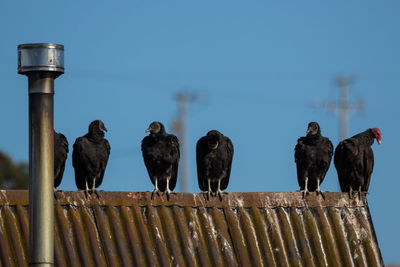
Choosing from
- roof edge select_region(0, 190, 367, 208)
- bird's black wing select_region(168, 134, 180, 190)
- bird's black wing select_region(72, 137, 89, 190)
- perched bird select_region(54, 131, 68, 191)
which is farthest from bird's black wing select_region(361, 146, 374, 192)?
perched bird select_region(54, 131, 68, 191)

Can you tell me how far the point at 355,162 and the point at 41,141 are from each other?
583 cm

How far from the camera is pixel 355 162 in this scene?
11.6 meters

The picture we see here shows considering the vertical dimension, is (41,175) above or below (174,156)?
below

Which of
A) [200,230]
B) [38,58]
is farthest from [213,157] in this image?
[38,58]

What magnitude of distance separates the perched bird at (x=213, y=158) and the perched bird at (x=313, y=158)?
0.80m

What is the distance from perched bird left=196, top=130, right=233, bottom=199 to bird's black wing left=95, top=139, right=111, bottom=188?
3.28 feet

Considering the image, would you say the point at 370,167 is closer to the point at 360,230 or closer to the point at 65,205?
the point at 360,230

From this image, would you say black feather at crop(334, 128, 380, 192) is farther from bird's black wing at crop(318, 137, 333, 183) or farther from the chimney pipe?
the chimney pipe

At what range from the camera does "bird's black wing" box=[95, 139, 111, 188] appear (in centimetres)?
1103

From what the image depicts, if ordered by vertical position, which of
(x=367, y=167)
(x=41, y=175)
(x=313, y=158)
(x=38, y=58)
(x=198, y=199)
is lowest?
(x=41, y=175)

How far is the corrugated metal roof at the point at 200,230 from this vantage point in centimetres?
887

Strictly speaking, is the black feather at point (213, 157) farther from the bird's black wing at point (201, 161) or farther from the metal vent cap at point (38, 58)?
the metal vent cap at point (38, 58)

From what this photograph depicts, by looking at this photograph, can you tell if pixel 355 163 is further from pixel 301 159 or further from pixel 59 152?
pixel 59 152

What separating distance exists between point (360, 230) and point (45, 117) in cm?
443
